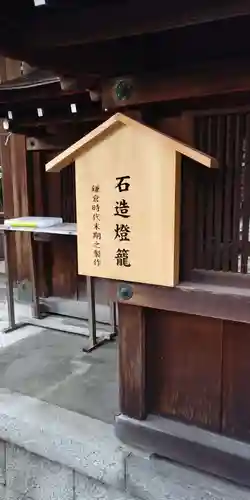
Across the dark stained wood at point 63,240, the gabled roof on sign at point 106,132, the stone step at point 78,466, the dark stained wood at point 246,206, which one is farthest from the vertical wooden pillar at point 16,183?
the dark stained wood at point 246,206

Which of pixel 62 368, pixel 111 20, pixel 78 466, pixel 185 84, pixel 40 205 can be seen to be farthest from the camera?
pixel 40 205

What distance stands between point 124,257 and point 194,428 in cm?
94

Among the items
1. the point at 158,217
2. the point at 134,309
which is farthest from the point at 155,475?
the point at 158,217

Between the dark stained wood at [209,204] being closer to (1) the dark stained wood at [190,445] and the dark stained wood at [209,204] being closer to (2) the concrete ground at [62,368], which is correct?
(1) the dark stained wood at [190,445]

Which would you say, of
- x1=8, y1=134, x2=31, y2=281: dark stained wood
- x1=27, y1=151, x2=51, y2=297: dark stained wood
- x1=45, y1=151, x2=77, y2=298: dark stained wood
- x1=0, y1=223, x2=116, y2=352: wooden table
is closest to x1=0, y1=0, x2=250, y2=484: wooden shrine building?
x1=0, y1=223, x2=116, y2=352: wooden table

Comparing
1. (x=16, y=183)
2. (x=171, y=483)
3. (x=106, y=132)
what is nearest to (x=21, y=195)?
(x=16, y=183)

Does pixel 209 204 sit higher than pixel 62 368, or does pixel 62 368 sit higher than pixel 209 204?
pixel 209 204

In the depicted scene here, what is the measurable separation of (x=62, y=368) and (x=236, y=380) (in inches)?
66.4

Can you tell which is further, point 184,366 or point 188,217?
point 184,366

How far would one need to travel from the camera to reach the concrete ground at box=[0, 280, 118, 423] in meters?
2.81

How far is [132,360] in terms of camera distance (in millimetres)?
2242

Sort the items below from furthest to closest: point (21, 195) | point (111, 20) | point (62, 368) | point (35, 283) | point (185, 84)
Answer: point (21, 195), point (35, 283), point (62, 368), point (185, 84), point (111, 20)

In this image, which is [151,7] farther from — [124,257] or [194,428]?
[194,428]

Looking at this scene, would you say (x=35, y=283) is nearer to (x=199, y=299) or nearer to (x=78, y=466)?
(x=78, y=466)
